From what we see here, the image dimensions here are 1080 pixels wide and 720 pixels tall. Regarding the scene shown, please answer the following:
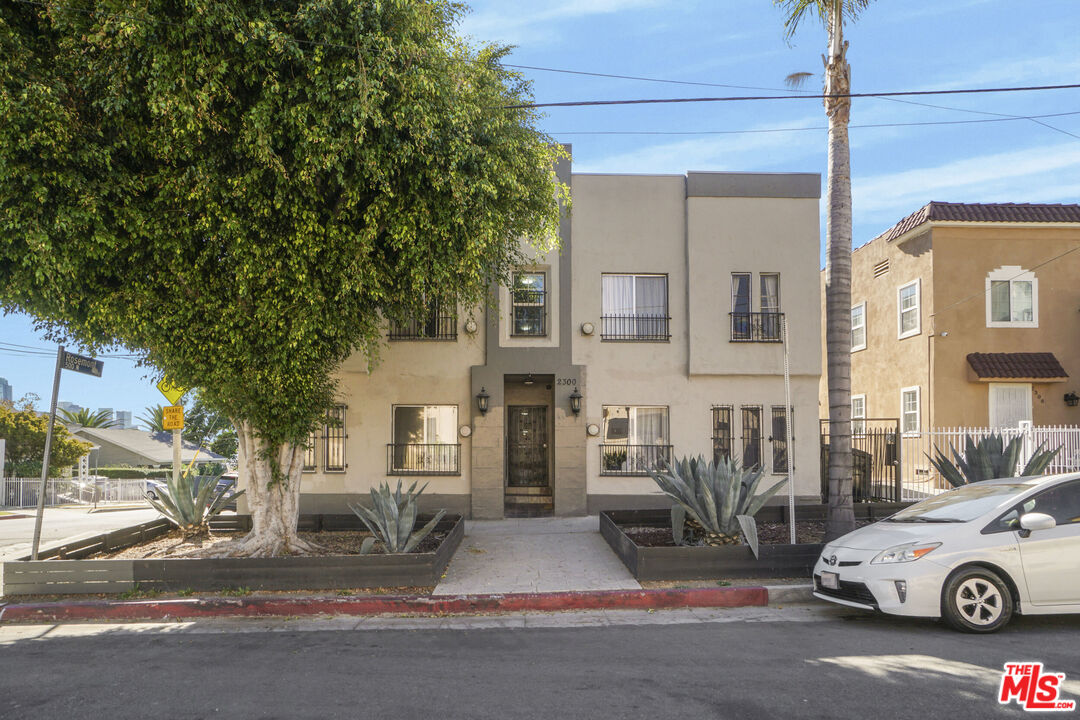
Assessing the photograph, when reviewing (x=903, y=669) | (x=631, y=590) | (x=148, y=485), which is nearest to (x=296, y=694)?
(x=631, y=590)

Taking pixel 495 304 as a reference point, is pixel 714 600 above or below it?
below

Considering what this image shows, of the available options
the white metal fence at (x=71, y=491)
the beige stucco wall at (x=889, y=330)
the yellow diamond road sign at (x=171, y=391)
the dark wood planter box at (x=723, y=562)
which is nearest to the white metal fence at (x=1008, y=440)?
the beige stucco wall at (x=889, y=330)

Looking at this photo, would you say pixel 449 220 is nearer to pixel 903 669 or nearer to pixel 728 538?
pixel 728 538

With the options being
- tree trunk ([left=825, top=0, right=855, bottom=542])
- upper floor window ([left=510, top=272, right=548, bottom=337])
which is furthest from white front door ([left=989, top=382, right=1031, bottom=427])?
upper floor window ([left=510, top=272, right=548, bottom=337])

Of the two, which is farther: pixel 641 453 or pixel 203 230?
pixel 641 453

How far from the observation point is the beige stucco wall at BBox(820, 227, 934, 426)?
20.2 m

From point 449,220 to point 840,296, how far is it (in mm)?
5536

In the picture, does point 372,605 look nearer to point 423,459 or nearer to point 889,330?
point 423,459

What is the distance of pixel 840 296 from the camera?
9.88 m

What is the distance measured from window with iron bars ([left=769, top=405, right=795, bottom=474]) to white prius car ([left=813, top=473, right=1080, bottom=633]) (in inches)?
319

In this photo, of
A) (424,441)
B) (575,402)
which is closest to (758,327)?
(575,402)

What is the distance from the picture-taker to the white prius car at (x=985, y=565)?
6520 millimetres

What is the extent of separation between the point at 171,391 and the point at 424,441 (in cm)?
549

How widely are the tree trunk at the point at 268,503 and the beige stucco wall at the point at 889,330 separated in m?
16.8
